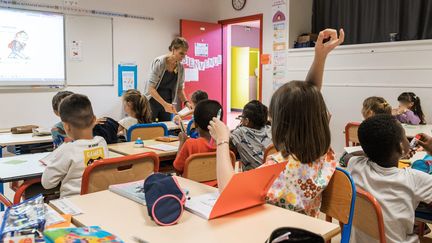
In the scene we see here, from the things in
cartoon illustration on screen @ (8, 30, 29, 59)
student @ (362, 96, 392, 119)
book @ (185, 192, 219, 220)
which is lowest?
book @ (185, 192, 219, 220)

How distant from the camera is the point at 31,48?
543cm

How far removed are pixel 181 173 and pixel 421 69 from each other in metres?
3.85

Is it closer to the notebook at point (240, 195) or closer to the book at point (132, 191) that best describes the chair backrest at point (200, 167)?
the book at point (132, 191)

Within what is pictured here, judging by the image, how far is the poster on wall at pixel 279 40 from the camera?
21.4 feet

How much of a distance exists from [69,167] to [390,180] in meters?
1.62

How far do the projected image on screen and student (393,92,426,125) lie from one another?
455 centimetres

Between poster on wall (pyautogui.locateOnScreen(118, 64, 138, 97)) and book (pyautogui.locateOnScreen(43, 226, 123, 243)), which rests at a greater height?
poster on wall (pyautogui.locateOnScreen(118, 64, 138, 97))

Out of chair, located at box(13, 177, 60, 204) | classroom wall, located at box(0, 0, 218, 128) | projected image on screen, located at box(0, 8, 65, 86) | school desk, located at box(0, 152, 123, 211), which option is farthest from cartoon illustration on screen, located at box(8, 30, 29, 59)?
chair, located at box(13, 177, 60, 204)

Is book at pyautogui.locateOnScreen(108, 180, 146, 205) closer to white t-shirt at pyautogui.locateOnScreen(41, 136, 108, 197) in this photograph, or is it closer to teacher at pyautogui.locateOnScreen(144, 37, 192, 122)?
white t-shirt at pyautogui.locateOnScreen(41, 136, 108, 197)

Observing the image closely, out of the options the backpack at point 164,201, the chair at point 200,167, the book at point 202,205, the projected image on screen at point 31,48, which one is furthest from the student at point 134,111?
the backpack at point 164,201

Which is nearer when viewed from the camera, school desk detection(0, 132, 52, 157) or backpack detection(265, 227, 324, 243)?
backpack detection(265, 227, 324, 243)

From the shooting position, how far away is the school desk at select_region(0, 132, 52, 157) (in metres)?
3.52

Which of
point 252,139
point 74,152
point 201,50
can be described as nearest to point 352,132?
point 252,139

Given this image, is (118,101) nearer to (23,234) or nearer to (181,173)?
(181,173)
